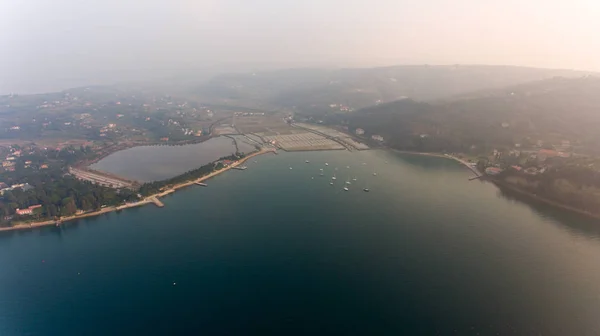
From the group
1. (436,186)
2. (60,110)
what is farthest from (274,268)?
(60,110)

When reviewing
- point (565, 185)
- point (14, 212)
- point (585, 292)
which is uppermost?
point (565, 185)

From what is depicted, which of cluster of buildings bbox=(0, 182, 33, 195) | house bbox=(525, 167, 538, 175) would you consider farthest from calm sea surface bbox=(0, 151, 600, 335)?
cluster of buildings bbox=(0, 182, 33, 195)

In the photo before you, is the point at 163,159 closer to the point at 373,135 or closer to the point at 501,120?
the point at 373,135

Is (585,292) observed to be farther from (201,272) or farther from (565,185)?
(201,272)

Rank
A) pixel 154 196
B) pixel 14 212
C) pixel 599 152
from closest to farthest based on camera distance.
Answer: pixel 14 212, pixel 154 196, pixel 599 152

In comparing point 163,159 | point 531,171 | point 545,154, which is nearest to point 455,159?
point 531,171

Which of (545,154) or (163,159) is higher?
(545,154)

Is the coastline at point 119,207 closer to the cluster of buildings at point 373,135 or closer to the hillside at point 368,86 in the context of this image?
the cluster of buildings at point 373,135
